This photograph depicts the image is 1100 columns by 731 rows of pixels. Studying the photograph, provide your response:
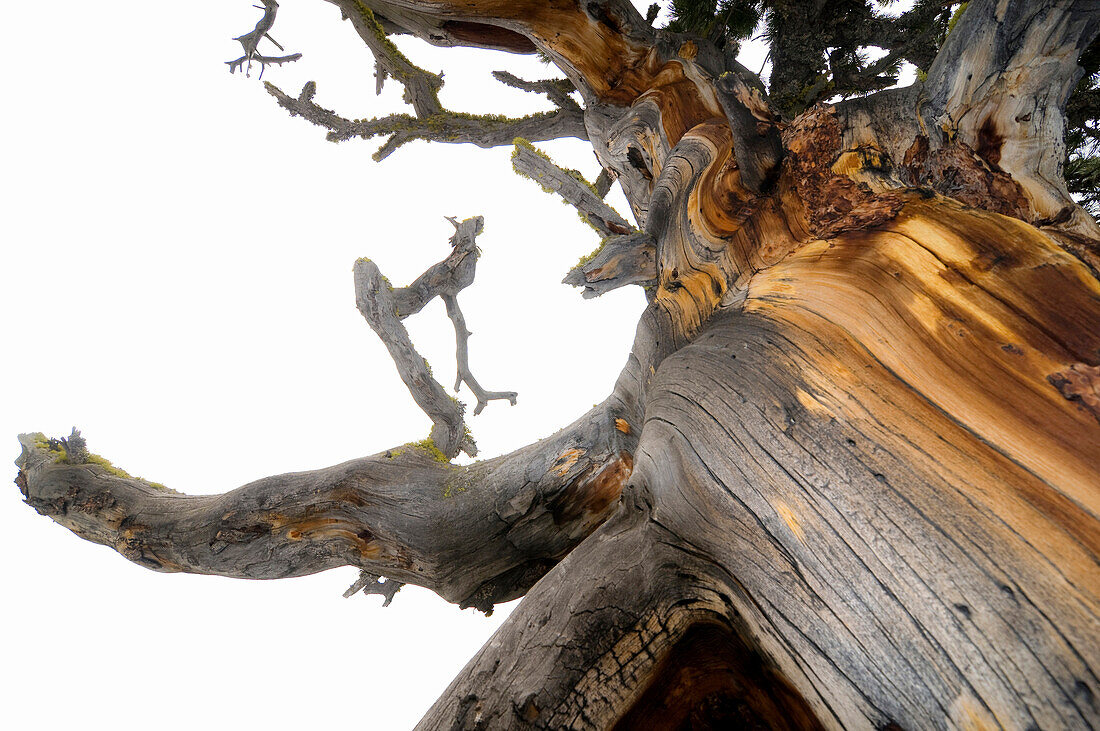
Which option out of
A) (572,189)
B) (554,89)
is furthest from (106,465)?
(554,89)

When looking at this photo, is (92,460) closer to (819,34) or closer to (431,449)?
(431,449)

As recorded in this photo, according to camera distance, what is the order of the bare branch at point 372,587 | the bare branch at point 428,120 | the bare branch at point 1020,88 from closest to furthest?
1. the bare branch at point 1020,88
2. the bare branch at point 372,587
3. the bare branch at point 428,120

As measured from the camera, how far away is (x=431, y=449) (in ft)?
9.53

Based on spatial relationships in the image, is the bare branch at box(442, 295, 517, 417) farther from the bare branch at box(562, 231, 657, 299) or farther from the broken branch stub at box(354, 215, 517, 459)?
the bare branch at box(562, 231, 657, 299)

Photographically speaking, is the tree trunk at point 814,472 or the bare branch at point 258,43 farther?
the bare branch at point 258,43

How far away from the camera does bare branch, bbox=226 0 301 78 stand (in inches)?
143

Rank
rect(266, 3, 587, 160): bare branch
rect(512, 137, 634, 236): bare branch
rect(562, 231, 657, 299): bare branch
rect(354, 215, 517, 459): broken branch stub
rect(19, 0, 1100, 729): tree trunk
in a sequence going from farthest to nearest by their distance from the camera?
rect(266, 3, 587, 160): bare branch < rect(354, 215, 517, 459): broken branch stub < rect(512, 137, 634, 236): bare branch < rect(562, 231, 657, 299): bare branch < rect(19, 0, 1100, 729): tree trunk

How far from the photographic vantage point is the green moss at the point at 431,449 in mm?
2867

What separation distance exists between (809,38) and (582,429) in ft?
9.64

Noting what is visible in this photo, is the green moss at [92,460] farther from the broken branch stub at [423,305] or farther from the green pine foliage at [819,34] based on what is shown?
the green pine foliage at [819,34]

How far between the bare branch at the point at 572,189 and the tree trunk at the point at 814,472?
0.04 m

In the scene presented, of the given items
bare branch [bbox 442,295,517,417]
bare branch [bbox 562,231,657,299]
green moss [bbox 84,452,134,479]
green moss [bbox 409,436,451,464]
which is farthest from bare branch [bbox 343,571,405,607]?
bare branch [bbox 562,231,657,299]

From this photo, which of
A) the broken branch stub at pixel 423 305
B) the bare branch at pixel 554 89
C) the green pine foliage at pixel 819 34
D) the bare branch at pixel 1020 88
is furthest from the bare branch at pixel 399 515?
the green pine foliage at pixel 819 34

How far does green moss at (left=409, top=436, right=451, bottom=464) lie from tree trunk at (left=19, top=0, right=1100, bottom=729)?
21 cm
